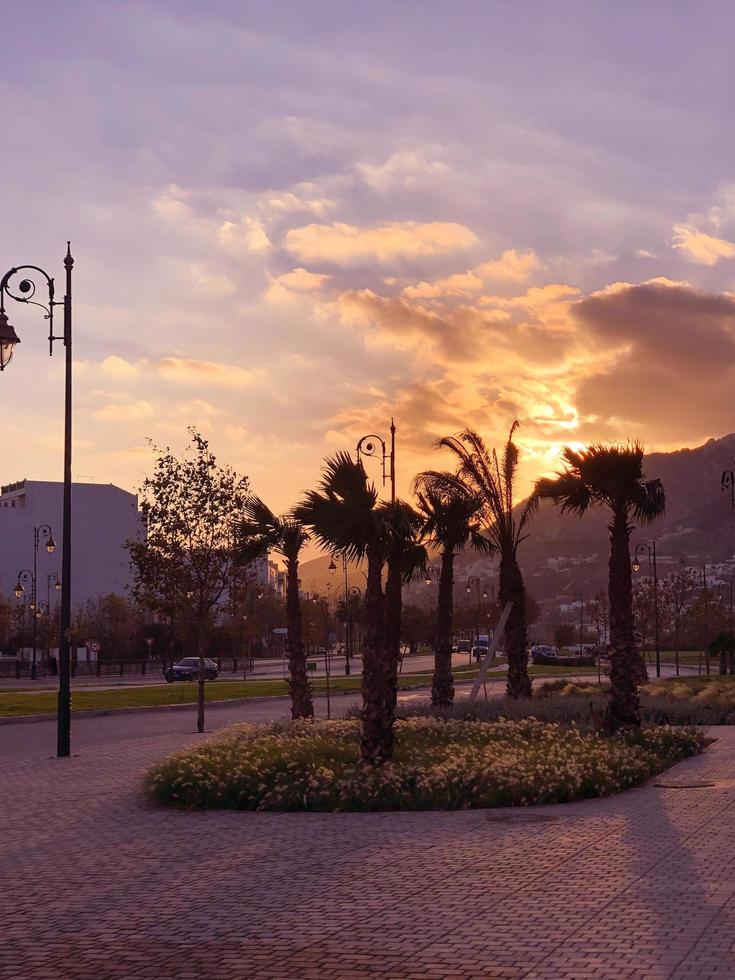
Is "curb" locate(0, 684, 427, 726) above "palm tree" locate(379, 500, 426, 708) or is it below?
below

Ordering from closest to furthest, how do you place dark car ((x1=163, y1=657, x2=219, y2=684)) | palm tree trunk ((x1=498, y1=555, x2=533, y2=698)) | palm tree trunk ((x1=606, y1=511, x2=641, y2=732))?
palm tree trunk ((x1=606, y1=511, x2=641, y2=732)) → palm tree trunk ((x1=498, y1=555, x2=533, y2=698)) → dark car ((x1=163, y1=657, x2=219, y2=684))

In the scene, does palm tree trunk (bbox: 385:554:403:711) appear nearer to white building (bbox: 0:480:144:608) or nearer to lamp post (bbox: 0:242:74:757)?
lamp post (bbox: 0:242:74:757)

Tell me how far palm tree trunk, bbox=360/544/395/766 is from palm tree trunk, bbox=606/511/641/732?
6.44m

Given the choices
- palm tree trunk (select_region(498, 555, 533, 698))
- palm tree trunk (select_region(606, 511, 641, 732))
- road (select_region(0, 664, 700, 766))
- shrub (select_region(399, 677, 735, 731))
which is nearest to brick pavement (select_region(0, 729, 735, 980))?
palm tree trunk (select_region(606, 511, 641, 732))

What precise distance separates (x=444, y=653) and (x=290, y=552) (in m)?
6.86

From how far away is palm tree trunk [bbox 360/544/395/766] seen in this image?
1784 cm

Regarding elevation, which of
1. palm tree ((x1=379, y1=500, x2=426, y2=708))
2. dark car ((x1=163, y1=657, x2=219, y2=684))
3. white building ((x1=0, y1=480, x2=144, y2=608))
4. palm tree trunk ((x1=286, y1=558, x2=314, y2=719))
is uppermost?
white building ((x1=0, y1=480, x2=144, y2=608))

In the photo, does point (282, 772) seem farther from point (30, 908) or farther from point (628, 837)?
point (30, 908)

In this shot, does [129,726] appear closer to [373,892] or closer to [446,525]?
[446,525]

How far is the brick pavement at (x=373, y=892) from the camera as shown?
7.71 m

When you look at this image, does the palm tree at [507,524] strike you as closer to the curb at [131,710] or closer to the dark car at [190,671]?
the curb at [131,710]

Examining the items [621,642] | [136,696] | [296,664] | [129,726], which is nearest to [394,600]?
[296,664]

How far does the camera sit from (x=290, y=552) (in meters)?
27.9

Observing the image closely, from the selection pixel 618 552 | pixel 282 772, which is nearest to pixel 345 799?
pixel 282 772
